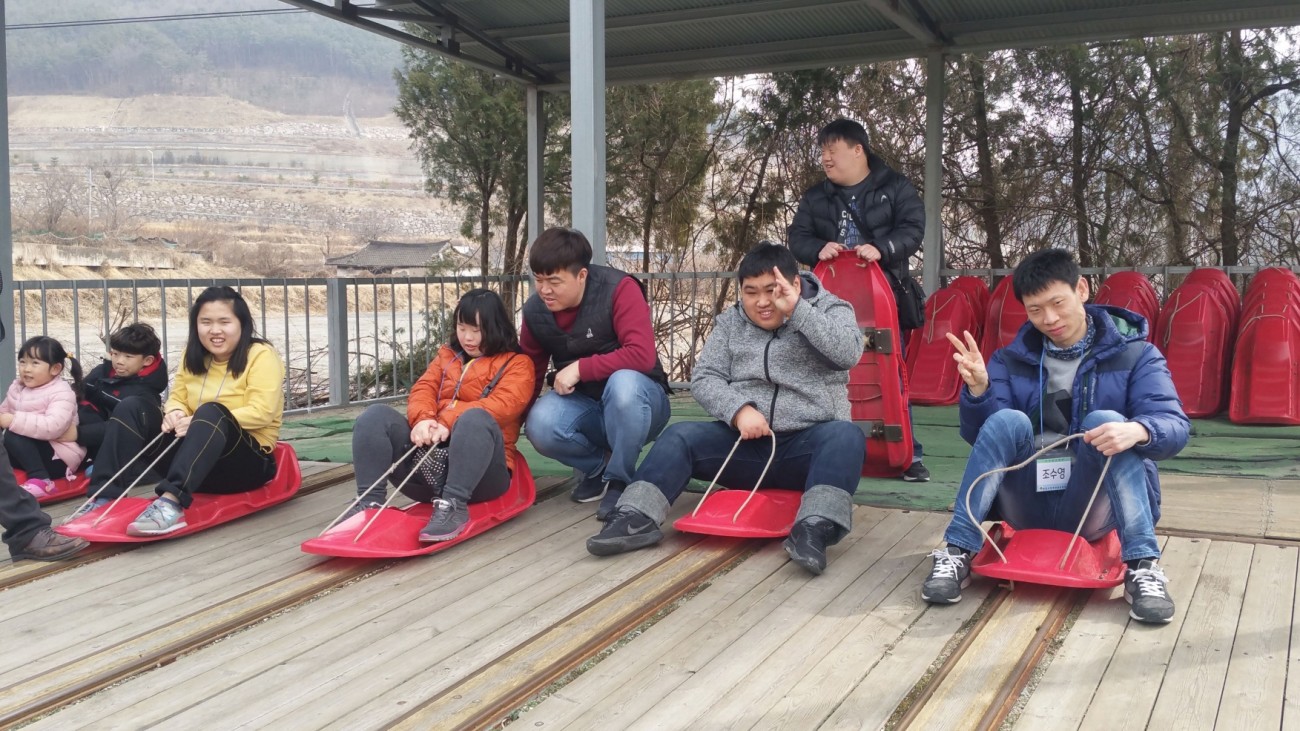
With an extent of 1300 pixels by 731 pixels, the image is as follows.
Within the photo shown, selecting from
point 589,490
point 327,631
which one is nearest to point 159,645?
point 327,631

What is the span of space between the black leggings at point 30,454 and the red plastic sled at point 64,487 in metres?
0.03

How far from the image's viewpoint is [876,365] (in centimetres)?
412

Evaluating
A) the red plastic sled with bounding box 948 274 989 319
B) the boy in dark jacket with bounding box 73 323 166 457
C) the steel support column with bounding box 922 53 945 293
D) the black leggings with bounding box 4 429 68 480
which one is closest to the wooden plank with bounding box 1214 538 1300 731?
the boy in dark jacket with bounding box 73 323 166 457

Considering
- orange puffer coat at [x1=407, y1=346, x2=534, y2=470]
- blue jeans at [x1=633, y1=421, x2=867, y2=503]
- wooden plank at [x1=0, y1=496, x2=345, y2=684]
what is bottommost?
wooden plank at [x1=0, y1=496, x2=345, y2=684]

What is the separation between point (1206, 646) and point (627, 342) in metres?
2.01

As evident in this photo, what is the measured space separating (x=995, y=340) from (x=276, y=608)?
5219 millimetres

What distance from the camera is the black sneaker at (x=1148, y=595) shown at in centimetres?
262

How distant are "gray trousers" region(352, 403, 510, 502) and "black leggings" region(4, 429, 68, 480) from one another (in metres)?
1.43

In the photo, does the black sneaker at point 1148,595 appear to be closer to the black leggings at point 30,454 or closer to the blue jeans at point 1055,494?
the blue jeans at point 1055,494

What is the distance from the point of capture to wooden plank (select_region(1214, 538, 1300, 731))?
2.12 m

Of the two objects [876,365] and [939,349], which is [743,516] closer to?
[876,365]

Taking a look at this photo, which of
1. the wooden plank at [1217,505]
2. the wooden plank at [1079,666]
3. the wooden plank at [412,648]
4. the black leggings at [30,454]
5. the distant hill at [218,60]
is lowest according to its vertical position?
the wooden plank at [412,648]

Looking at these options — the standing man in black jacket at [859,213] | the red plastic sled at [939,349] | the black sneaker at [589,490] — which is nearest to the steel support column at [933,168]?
the red plastic sled at [939,349]

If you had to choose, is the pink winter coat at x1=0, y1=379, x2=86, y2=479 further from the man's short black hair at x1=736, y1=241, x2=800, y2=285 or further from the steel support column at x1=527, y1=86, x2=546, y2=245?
the steel support column at x1=527, y1=86, x2=546, y2=245
